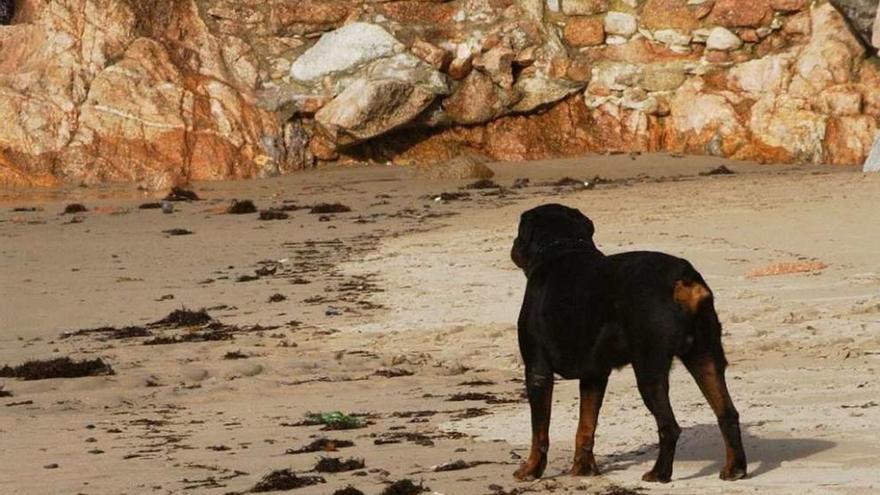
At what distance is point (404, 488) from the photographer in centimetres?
745

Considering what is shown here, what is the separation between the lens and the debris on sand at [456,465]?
316 inches

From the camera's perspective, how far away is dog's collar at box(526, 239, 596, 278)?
→ 8.14 m

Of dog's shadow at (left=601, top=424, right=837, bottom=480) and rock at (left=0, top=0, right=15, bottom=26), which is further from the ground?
rock at (left=0, top=0, right=15, bottom=26)

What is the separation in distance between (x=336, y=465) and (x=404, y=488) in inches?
29.8

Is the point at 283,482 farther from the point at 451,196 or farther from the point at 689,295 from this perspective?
the point at 451,196

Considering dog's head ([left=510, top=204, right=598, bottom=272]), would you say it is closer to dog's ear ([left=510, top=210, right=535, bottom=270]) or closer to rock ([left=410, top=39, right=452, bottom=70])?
dog's ear ([left=510, top=210, right=535, bottom=270])

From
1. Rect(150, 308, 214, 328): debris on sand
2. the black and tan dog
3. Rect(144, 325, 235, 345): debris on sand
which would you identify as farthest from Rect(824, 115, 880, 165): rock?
the black and tan dog

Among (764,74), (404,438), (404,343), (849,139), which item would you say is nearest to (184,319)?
(404,343)

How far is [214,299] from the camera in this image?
16031mm

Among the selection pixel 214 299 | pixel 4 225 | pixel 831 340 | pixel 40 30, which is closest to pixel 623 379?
pixel 831 340

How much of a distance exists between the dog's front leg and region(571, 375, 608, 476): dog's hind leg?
152 mm

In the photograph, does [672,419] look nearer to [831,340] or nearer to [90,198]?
[831,340]

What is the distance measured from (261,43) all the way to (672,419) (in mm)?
25236

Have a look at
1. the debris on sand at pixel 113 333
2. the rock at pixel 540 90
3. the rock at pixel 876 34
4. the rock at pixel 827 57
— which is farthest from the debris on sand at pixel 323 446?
the rock at pixel 540 90
